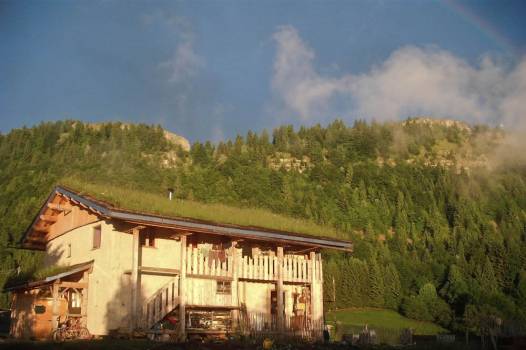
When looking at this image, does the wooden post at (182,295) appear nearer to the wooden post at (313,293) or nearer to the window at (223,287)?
the window at (223,287)

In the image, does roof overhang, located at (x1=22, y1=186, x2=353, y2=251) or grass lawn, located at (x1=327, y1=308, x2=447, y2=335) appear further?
grass lawn, located at (x1=327, y1=308, x2=447, y2=335)

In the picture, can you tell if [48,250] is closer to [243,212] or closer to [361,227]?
[243,212]

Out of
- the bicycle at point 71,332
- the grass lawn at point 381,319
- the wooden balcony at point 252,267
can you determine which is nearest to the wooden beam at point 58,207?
the bicycle at point 71,332

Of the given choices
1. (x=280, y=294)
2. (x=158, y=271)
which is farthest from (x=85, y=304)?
(x=280, y=294)

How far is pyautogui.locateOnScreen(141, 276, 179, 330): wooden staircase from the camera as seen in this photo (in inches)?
852

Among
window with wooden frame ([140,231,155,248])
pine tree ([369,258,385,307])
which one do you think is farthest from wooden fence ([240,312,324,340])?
pine tree ([369,258,385,307])

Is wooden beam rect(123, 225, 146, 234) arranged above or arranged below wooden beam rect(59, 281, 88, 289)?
above

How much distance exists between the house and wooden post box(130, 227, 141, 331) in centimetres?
4

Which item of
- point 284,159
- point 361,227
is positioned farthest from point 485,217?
point 284,159

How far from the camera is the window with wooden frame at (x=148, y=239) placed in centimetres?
2312

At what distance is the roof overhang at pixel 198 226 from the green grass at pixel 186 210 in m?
0.27

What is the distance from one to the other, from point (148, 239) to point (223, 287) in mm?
3836

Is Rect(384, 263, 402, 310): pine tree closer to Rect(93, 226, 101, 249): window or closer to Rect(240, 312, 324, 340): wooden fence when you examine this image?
Rect(240, 312, 324, 340): wooden fence

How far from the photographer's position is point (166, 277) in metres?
23.2
